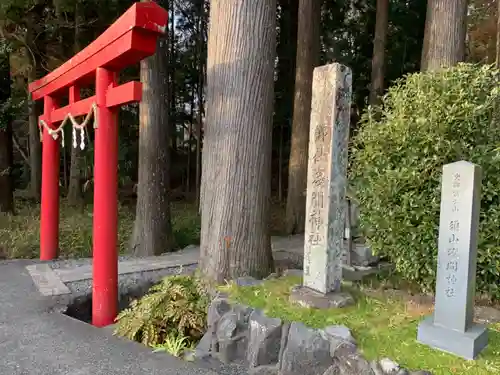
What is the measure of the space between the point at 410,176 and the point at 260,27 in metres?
2.19

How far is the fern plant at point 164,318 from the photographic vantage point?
3846mm

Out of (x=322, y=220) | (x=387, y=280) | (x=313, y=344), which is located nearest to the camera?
(x=313, y=344)

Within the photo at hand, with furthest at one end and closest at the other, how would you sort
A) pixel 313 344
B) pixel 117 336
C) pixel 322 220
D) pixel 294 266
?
pixel 294 266 < pixel 117 336 < pixel 322 220 < pixel 313 344

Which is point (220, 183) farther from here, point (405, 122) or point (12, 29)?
point (12, 29)

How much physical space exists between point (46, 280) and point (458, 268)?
4883 mm

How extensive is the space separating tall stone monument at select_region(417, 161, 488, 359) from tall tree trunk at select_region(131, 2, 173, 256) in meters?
5.05

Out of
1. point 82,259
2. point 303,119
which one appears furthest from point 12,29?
point 303,119

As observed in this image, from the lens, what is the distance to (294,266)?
21.4 ft

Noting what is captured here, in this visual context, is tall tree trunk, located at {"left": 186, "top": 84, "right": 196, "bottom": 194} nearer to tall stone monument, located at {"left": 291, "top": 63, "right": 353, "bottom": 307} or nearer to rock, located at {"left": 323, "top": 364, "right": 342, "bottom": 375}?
tall stone monument, located at {"left": 291, "top": 63, "right": 353, "bottom": 307}

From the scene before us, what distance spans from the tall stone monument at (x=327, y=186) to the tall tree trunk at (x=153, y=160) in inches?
156

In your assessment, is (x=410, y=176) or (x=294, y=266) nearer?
(x=410, y=176)

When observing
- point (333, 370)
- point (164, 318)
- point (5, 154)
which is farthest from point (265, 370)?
point (5, 154)

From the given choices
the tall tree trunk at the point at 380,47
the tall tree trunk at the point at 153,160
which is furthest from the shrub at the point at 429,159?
the tall tree trunk at the point at 380,47

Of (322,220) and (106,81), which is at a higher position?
(106,81)
